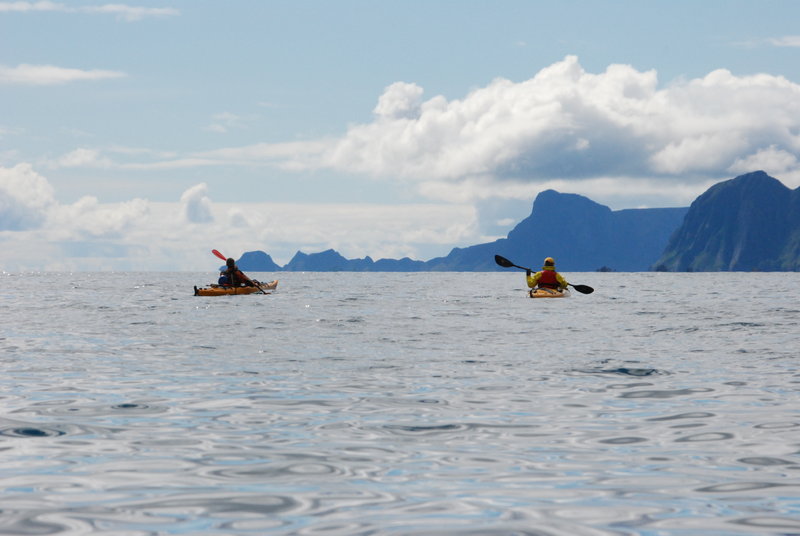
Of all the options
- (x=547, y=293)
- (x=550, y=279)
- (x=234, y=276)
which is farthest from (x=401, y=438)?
(x=234, y=276)

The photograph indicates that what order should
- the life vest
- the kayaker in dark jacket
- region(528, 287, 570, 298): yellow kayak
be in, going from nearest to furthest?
region(528, 287, 570, 298): yellow kayak, the life vest, the kayaker in dark jacket

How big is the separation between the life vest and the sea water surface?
1845 centimetres

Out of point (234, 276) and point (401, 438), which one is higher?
point (234, 276)

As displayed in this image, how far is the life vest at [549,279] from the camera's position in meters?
37.2

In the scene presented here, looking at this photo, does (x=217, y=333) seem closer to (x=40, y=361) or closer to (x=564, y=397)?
(x=40, y=361)

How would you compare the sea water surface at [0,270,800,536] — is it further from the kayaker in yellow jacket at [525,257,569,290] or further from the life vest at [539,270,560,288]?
the life vest at [539,270,560,288]

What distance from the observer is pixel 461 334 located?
69.9 ft

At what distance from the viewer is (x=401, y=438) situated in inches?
324

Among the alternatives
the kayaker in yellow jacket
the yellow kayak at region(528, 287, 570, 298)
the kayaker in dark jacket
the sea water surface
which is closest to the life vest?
the kayaker in yellow jacket

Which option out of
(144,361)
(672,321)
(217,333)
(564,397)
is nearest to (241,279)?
(217,333)

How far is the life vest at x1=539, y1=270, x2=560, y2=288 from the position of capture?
122ft

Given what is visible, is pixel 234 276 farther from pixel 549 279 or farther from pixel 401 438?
pixel 401 438

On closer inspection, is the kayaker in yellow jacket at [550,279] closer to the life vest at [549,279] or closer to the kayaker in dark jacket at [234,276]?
the life vest at [549,279]

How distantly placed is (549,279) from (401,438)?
30.0m
